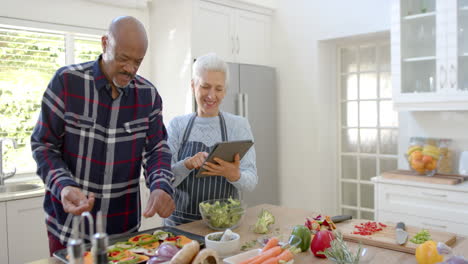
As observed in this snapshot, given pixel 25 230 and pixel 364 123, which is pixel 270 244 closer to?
pixel 25 230

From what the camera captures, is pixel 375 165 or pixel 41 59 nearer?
pixel 41 59

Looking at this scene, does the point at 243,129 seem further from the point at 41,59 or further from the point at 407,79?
the point at 41,59

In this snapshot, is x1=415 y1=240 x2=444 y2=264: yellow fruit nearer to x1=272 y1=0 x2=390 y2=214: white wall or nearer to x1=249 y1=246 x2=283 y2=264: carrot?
x1=249 y1=246 x2=283 y2=264: carrot

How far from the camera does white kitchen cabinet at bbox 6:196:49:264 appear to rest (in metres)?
2.84

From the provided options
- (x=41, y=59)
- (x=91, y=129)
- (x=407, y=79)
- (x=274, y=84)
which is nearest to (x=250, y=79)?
(x=274, y=84)

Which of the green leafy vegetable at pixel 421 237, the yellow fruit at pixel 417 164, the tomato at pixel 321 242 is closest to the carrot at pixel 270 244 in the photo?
the tomato at pixel 321 242

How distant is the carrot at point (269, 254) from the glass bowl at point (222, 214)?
429mm

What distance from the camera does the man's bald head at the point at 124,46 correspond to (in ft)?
4.83

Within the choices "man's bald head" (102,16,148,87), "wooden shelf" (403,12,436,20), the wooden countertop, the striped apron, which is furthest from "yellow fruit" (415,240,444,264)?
"wooden shelf" (403,12,436,20)

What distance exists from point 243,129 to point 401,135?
7.18ft

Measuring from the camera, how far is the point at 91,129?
1599mm

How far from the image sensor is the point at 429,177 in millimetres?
3143

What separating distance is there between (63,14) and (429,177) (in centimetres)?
315

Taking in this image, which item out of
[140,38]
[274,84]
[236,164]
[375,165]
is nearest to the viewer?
[140,38]
